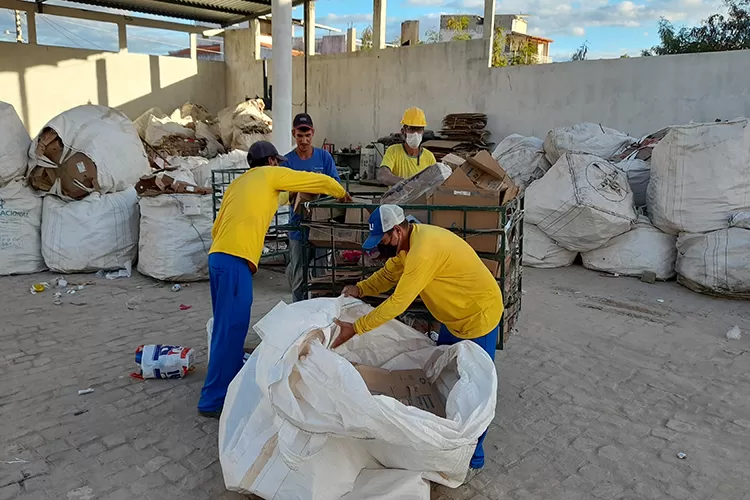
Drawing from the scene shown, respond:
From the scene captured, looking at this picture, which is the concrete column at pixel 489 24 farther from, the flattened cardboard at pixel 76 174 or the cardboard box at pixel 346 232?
the cardboard box at pixel 346 232

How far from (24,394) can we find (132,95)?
12.5 metres

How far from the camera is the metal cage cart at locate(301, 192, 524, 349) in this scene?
2836mm

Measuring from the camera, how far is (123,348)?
4.01 meters

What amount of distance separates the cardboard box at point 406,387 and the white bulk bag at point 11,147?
15.5 feet

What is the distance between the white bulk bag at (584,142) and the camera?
22.0 ft

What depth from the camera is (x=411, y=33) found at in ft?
39.5

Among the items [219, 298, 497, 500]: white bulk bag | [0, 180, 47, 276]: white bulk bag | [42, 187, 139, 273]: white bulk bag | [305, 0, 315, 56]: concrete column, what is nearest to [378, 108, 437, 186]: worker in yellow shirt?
[219, 298, 497, 500]: white bulk bag

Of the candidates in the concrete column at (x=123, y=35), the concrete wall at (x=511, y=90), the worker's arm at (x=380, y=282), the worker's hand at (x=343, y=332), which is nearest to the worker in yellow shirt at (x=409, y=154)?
the worker's arm at (x=380, y=282)

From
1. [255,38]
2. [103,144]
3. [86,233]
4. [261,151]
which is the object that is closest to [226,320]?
[261,151]

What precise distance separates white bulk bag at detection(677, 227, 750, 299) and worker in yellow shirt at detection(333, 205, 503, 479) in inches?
137

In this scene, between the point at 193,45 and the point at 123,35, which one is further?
the point at 193,45

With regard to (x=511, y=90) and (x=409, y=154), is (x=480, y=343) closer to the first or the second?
(x=409, y=154)

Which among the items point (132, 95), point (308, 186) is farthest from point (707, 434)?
point (132, 95)

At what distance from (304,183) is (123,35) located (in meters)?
13.4
